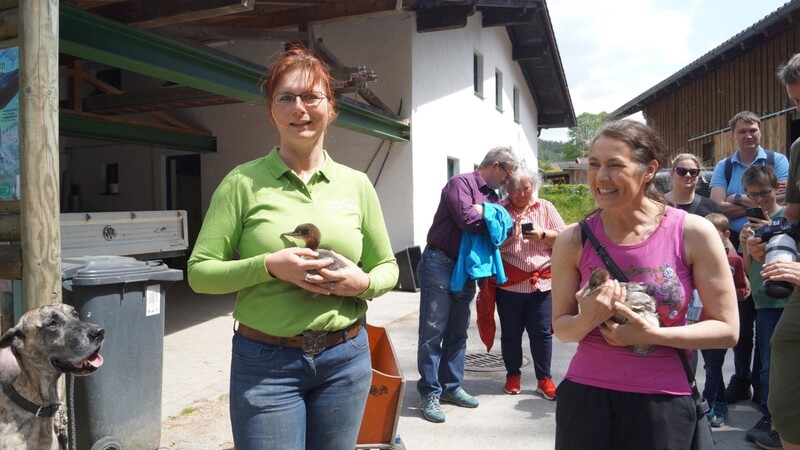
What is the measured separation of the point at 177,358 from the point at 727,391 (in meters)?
5.33

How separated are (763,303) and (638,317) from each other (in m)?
2.90

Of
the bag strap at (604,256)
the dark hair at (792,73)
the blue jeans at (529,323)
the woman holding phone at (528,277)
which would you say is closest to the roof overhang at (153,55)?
the woman holding phone at (528,277)

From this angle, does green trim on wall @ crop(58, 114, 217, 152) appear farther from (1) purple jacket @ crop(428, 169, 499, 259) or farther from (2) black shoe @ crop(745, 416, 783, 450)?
(2) black shoe @ crop(745, 416, 783, 450)

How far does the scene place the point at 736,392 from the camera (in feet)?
15.8

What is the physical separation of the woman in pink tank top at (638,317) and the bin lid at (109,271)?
2658 millimetres

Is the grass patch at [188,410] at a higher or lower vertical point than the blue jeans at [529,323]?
lower

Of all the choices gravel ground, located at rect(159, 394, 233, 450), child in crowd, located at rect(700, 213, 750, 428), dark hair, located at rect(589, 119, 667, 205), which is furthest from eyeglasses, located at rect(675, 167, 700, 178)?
gravel ground, located at rect(159, 394, 233, 450)

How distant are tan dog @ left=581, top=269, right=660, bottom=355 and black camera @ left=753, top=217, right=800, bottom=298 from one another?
0.84 meters

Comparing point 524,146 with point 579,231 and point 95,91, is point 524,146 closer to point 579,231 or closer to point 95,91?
point 95,91

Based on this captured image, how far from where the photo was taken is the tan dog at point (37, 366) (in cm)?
255

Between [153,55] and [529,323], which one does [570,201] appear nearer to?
[529,323]

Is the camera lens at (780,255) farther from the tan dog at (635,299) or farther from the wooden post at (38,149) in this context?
the wooden post at (38,149)

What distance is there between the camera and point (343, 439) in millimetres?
2025

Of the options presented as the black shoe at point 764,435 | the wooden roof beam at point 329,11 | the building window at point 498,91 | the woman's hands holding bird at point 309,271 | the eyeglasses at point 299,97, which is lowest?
the black shoe at point 764,435
